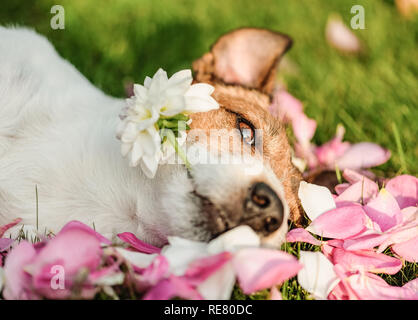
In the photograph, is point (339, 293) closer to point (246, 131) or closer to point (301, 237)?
point (301, 237)

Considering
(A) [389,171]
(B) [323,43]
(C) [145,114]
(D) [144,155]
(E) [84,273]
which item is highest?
(B) [323,43]

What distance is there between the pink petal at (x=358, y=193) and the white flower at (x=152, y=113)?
0.81 meters

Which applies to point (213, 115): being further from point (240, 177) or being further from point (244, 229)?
point (244, 229)

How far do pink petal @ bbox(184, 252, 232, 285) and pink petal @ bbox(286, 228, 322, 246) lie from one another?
534mm

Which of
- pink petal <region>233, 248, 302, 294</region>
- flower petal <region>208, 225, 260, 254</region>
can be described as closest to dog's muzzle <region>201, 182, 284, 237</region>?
flower petal <region>208, 225, 260, 254</region>

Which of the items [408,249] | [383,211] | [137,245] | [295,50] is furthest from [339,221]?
[295,50]

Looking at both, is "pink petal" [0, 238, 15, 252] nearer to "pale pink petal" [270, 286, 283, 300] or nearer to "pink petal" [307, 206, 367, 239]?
"pale pink petal" [270, 286, 283, 300]

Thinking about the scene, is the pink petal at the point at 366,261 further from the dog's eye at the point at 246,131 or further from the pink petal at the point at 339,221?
the dog's eye at the point at 246,131

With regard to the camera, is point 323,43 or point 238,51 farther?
point 323,43

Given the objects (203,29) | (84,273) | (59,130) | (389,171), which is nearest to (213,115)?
(59,130)

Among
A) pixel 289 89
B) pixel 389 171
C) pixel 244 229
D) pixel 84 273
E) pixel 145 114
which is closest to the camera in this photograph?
pixel 84 273

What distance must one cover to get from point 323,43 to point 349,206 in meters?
3.32

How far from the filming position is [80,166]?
2.21 metres

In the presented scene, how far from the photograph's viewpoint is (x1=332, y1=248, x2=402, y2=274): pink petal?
6.17ft
